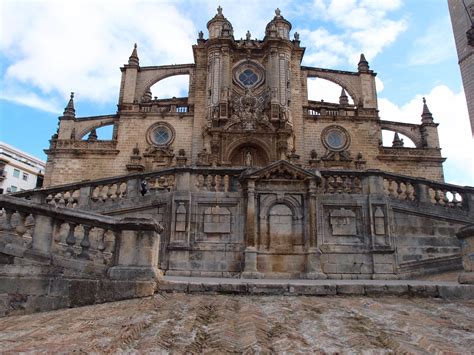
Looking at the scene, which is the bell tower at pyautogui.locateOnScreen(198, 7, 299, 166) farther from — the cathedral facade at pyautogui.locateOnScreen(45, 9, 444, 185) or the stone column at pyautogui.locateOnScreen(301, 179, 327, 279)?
the stone column at pyautogui.locateOnScreen(301, 179, 327, 279)

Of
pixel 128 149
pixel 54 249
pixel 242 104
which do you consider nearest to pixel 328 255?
pixel 54 249

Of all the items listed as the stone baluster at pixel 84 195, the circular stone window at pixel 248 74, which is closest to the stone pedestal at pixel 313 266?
the stone baluster at pixel 84 195

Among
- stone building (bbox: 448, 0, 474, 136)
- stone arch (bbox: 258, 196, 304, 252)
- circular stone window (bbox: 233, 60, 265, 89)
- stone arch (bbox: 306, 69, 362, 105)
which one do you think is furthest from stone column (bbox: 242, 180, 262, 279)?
stone arch (bbox: 306, 69, 362, 105)

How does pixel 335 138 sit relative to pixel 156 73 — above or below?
below

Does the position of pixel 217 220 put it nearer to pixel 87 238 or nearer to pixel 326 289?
pixel 87 238

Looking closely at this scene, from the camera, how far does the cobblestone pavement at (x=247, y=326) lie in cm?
378

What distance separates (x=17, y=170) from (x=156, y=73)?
43.0m

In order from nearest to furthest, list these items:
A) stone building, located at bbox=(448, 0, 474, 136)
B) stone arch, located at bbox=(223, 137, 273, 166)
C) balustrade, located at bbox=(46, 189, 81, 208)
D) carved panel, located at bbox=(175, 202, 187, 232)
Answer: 1. carved panel, located at bbox=(175, 202, 187, 232)
2. balustrade, located at bbox=(46, 189, 81, 208)
3. stone building, located at bbox=(448, 0, 474, 136)
4. stone arch, located at bbox=(223, 137, 273, 166)

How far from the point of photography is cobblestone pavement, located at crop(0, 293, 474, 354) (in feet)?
12.4

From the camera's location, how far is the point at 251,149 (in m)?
25.4

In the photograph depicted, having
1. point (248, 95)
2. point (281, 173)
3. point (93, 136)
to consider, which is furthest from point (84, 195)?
point (93, 136)

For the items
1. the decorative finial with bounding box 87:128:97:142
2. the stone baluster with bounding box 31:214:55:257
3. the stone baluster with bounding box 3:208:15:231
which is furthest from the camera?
the decorative finial with bounding box 87:128:97:142

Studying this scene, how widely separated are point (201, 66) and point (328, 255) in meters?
22.1

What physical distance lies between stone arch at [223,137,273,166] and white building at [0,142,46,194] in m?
41.3
